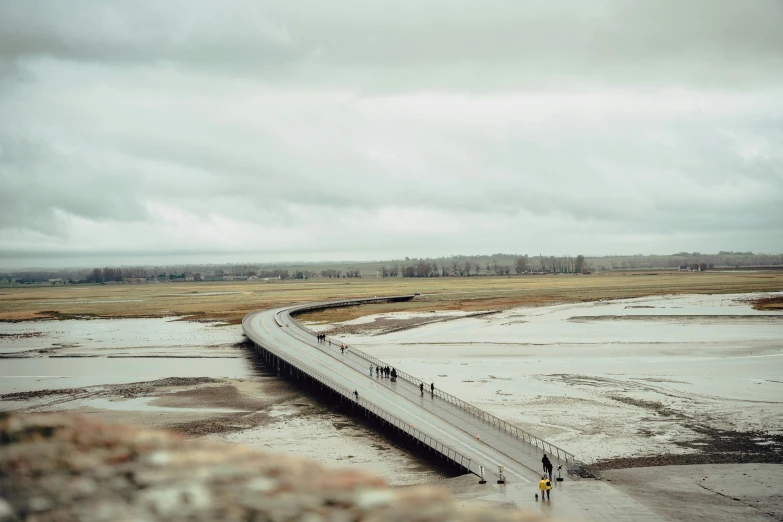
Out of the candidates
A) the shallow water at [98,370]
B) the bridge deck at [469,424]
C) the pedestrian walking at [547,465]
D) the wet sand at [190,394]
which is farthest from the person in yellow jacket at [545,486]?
the shallow water at [98,370]

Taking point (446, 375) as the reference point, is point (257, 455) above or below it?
above

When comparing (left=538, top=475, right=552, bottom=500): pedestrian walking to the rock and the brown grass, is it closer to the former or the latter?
the rock

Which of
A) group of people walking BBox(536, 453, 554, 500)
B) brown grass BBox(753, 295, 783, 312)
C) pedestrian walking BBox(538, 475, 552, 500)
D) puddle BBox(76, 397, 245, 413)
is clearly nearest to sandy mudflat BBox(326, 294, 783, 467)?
group of people walking BBox(536, 453, 554, 500)

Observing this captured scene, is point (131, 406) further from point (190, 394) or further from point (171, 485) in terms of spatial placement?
point (171, 485)

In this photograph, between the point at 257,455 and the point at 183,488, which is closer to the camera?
the point at 183,488

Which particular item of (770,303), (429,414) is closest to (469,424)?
(429,414)

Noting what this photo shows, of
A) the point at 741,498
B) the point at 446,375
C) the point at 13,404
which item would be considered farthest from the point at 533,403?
the point at 13,404

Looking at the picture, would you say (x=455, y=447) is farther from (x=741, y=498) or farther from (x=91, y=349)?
(x=91, y=349)
